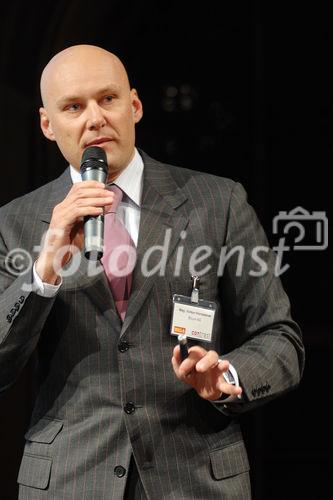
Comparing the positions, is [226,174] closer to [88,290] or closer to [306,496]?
[306,496]

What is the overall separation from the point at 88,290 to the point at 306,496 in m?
1.73

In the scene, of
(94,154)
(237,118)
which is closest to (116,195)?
(94,154)

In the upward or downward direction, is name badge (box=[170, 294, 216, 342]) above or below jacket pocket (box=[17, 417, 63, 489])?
above

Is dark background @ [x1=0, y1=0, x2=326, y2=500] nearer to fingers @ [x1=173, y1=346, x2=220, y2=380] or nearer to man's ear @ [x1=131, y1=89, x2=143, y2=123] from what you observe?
man's ear @ [x1=131, y1=89, x2=143, y2=123]

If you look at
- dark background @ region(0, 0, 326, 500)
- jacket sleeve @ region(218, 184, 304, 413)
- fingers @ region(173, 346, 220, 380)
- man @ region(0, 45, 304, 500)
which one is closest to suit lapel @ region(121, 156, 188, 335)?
man @ region(0, 45, 304, 500)

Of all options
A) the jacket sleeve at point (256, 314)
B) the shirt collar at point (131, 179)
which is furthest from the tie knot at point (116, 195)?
the jacket sleeve at point (256, 314)

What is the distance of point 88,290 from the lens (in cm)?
174

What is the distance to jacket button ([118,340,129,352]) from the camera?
171 centimetres

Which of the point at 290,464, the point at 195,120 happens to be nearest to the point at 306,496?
the point at 290,464

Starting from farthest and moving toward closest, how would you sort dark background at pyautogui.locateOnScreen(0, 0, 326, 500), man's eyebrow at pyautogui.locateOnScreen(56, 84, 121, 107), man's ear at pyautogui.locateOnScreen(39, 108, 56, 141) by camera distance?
dark background at pyautogui.locateOnScreen(0, 0, 326, 500)
man's ear at pyautogui.locateOnScreen(39, 108, 56, 141)
man's eyebrow at pyautogui.locateOnScreen(56, 84, 121, 107)

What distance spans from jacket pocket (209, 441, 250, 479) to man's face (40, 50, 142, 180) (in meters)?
0.61

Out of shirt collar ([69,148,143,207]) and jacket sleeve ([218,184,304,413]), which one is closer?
jacket sleeve ([218,184,304,413])

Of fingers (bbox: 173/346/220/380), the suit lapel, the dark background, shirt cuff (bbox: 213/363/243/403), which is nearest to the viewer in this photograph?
fingers (bbox: 173/346/220/380)

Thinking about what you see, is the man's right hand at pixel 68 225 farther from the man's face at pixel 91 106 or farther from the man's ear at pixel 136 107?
the man's ear at pixel 136 107
